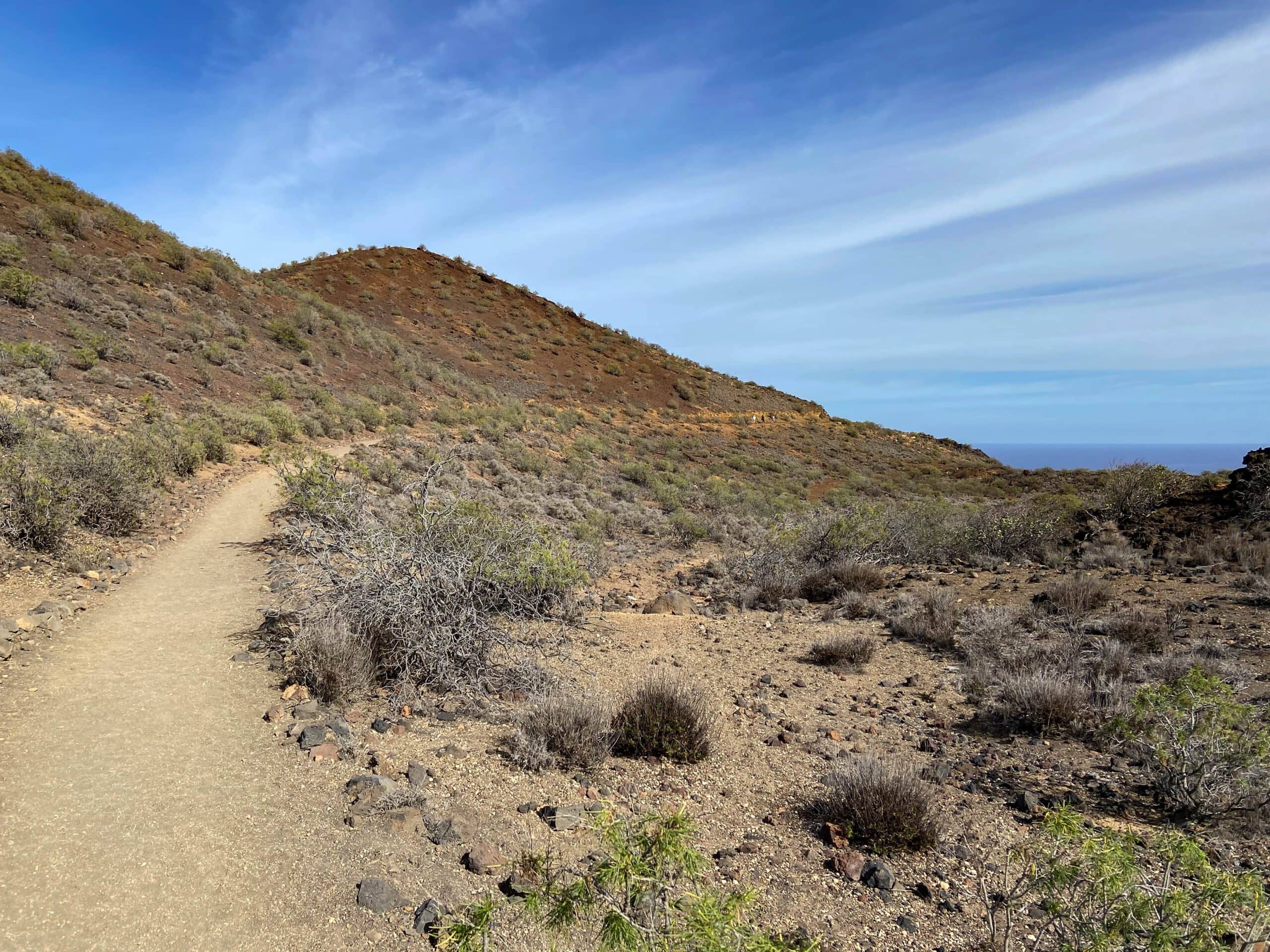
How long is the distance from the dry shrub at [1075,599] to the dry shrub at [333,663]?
7.98m

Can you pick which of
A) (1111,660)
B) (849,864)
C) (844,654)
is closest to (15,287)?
(844,654)

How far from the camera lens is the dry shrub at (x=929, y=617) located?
784 centimetres

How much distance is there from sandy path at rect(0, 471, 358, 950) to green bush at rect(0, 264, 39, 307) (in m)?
15.0

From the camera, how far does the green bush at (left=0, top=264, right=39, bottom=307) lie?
15898 millimetres

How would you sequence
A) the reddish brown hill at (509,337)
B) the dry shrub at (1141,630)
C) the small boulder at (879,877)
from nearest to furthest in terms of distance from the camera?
the small boulder at (879,877) → the dry shrub at (1141,630) → the reddish brown hill at (509,337)

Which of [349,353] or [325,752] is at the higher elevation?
[349,353]

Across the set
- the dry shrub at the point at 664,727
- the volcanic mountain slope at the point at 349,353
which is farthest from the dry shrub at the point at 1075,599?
the volcanic mountain slope at the point at 349,353

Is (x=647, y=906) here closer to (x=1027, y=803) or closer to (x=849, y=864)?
(x=849, y=864)

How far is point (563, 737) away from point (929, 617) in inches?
219

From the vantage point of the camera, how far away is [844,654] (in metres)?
7.34

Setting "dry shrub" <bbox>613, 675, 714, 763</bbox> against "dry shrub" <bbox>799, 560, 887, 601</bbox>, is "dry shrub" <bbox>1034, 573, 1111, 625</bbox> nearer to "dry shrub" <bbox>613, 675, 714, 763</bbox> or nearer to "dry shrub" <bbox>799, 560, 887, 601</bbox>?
"dry shrub" <bbox>799, 560, 887, 601</bbox>

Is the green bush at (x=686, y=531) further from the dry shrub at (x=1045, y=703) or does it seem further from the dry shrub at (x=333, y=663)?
the dry shrub at (x=333, y=663)

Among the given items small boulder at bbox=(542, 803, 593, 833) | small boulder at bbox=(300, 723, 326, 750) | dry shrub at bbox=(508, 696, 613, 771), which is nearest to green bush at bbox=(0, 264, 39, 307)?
small boulder at bbox=(300, 723, 326, 750)

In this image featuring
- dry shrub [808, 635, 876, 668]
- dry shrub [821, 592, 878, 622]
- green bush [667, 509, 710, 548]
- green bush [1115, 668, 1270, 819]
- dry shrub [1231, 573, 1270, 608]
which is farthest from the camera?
green bush [667, 509, 710, 548]
